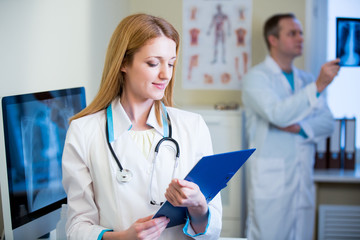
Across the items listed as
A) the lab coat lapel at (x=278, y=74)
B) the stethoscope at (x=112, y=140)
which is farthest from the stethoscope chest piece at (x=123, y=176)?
the lab coat lapel at (x=278, y=74)

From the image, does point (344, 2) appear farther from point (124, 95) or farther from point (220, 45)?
point (124, 95)

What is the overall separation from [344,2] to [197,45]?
3.85 feet

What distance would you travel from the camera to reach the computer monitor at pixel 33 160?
126 centimetres

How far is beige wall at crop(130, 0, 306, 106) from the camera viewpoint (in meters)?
3.39

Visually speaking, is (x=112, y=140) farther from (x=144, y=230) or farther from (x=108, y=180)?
(x=144, y=230)

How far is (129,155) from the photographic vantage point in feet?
4.11

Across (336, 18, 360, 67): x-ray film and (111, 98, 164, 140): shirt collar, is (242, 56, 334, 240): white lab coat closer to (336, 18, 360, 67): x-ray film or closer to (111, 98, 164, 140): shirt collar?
(336, 18, 360, 67): x-ray film

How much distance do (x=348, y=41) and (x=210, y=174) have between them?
6.72 feet

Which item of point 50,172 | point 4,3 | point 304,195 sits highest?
point 4,3

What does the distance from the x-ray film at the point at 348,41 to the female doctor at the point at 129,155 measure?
5.76ft

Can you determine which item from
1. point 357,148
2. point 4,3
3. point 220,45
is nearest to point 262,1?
point 220,45

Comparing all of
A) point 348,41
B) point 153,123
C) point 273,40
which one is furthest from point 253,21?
point 153,123

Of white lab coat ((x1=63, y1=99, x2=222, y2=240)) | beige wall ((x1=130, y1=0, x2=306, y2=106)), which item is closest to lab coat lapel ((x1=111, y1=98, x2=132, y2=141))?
white lab coat ((x1=63, y1=99, x2=222, y2=240))

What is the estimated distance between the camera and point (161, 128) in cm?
132
